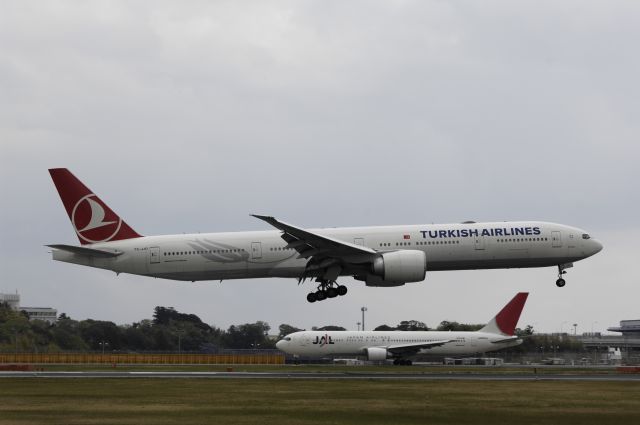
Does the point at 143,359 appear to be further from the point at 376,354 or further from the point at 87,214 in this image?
the point at 87,214

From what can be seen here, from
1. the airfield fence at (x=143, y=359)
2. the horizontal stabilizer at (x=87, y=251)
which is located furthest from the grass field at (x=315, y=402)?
the airfield fence at (x=143, y=359)

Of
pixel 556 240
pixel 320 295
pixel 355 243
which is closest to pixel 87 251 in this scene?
pixel 320 295

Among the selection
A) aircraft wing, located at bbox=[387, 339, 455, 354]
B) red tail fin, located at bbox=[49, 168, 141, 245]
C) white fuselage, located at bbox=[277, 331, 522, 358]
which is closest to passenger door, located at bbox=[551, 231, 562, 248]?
red tail fin, located at bbox=[49, 168, 141, 245]

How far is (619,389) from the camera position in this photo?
140ft

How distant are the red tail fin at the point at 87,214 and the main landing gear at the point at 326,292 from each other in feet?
36.0

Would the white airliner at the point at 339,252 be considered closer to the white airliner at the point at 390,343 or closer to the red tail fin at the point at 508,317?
the white airliner at the point at 390,343

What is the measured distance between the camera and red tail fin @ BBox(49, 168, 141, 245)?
57125mm

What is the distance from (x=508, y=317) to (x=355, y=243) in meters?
32.5

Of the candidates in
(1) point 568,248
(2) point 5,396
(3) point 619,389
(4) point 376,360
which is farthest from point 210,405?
(4) point 376,360

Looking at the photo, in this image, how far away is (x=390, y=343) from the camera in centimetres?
7881

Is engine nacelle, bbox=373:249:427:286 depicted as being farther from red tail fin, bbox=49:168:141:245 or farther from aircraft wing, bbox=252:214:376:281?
red tail fin, bbox=49:168:141:245

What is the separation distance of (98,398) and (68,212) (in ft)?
77.4

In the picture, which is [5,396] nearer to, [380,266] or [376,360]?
[380,266]

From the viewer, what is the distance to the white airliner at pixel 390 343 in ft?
255
